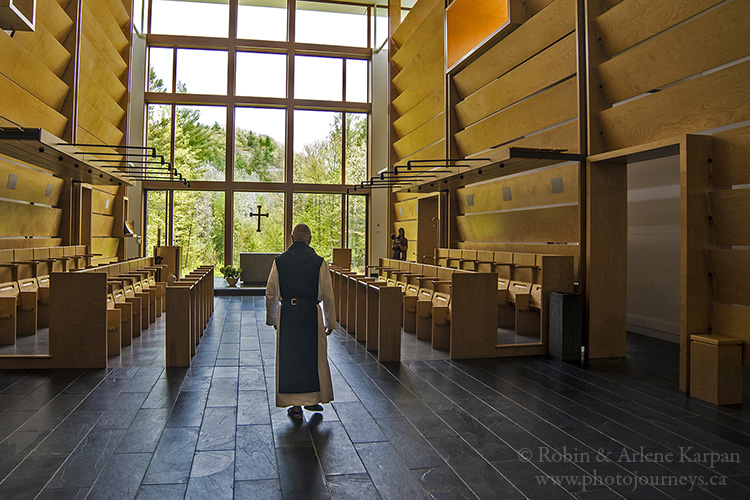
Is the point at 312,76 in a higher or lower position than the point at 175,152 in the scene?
higher

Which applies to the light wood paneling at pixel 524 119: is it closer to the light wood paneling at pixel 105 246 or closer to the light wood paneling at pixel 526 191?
the light wood paneling at pixel 526 191

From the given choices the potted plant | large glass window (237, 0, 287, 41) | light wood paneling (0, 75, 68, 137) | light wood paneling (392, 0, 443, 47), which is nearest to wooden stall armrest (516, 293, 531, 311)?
light wood paneling (0, 75, 68, 137)

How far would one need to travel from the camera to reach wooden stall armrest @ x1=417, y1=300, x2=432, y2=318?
6957mm

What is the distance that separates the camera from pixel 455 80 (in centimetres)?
1048

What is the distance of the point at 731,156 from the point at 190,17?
14789mm

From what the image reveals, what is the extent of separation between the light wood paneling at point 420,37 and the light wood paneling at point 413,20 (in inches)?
10.5

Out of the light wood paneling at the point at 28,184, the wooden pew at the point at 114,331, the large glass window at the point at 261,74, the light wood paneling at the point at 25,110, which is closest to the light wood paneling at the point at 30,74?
the light wood paneling at the point at 25,110

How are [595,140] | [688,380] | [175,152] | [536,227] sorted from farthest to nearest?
[175,152]
[536,227]
[595,140]
[688,380]

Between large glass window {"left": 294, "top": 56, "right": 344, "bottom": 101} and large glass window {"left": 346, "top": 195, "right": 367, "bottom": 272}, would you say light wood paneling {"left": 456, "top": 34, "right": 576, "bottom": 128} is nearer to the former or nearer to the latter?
large glass window {"left": 346, "top": 195, "right": 367, "bottom": 272}

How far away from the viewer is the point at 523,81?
26.4 feet

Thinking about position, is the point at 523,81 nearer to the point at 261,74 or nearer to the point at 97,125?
the point at 97,125

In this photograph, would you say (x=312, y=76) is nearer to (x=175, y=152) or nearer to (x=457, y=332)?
(x=175, y=152)

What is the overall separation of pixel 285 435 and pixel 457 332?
9.06ft

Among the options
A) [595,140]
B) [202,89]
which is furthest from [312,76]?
[595,140]
